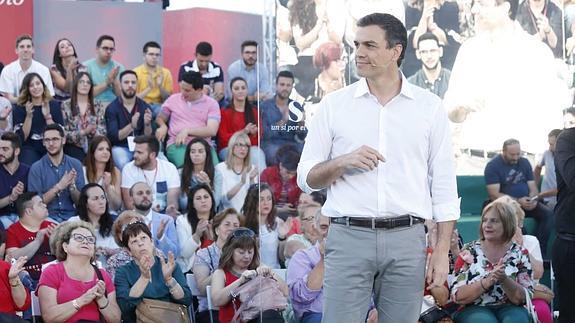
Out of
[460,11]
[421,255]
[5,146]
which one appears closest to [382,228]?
[421,255]

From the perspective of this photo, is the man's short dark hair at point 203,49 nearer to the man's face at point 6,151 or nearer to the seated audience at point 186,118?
the seated audience at point 186,118

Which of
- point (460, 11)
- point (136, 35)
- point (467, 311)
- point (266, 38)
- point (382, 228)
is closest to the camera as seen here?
point (382, 228)

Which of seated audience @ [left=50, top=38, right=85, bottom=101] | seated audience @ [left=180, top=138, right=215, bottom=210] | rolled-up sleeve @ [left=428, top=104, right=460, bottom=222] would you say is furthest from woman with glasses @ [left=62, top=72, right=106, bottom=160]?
rolled-up sleeve @ [left=428, top=104, right=460, bottom=222]

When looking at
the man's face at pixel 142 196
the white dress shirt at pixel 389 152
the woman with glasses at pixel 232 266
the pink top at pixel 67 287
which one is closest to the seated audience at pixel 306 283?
the woman with glasses at pixel 232 266

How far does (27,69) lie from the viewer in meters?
8.54

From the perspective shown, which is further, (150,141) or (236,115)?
(236,115)

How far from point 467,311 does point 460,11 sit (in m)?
2.31

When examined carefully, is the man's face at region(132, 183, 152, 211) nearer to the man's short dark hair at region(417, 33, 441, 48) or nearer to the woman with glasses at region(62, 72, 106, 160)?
the woman with glasses at region(62, 72, 106, 160)

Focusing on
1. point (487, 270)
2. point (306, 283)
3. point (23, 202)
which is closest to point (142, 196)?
point (23, 202)

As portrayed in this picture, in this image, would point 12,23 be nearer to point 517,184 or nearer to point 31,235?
point 31,235

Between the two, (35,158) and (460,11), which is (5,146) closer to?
(35,158)

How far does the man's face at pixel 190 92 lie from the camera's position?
8.84m

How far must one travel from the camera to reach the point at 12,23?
28.8 feet

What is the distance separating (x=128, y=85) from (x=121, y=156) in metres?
0.61
